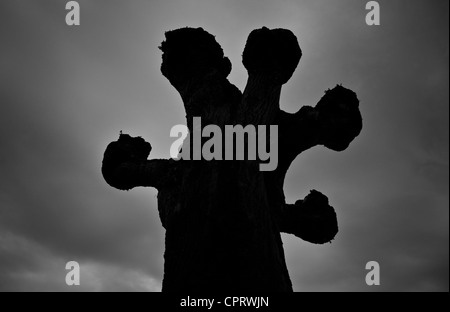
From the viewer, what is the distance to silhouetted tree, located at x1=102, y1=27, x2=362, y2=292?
140 inches

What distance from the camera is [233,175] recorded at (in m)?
3.94

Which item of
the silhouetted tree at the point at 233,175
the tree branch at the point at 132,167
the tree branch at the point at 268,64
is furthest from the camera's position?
the tree branch at the point at 132,167

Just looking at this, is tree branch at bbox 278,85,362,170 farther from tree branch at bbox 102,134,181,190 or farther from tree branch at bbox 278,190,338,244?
tree branch at bbox 102,134,181,190

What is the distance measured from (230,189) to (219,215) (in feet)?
1.04

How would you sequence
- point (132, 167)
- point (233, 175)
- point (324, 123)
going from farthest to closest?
point (132, 167) → point (324, 123) → point (233, 175)

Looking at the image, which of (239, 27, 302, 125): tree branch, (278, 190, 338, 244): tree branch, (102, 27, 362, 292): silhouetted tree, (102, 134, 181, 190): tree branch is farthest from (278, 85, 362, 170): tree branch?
(102, 134, 181, 190): tree branch

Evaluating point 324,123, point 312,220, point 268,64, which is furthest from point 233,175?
point 312,220

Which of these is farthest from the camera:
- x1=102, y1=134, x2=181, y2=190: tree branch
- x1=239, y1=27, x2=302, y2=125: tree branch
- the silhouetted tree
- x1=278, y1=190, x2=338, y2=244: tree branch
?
x1=278, y1=190, x2=338, y2=244: tree branch

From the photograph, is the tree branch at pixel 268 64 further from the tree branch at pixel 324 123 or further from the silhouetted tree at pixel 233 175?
the tree branch at pixel 324 123

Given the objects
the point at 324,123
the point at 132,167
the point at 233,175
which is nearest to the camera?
the point at 233,175

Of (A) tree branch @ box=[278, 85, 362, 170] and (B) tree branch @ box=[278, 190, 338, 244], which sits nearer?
(A) tree branch @ box=[278, 85, 362, 170]

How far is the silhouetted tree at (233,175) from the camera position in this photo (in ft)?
11.7

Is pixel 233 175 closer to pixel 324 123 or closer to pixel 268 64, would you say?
pixel 324 123

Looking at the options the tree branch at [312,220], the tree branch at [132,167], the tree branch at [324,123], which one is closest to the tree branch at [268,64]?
the tree branch at [324,123]
